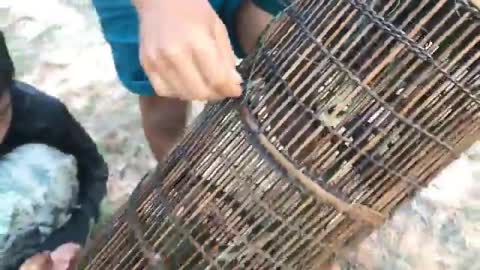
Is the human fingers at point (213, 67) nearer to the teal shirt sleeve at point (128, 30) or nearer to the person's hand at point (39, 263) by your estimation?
the teal shirt sleeve at point (128, 30)

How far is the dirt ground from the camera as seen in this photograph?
109 cm

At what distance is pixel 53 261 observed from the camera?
910 millimetres

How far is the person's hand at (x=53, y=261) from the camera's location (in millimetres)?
890

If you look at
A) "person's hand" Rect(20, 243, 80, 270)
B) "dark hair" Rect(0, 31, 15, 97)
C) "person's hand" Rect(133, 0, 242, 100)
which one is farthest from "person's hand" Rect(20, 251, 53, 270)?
"person's hand" Rect(133, 0, 242, 100)

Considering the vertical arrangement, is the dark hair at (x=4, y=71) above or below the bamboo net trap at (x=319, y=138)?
below

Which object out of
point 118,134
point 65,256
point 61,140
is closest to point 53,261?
point 65,256

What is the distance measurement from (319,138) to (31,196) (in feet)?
1.59

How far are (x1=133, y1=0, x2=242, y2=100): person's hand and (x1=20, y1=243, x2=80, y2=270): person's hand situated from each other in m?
0.37

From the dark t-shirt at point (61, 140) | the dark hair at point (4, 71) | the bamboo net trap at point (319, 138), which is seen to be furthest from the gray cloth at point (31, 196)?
the bamboo net trap at point (319, 138)

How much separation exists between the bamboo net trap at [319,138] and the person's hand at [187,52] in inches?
2.1

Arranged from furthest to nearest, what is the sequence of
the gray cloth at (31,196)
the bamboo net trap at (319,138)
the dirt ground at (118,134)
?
the dirt ground at (118,134), the gray cloth at (31,196), the bamboo net trap at (319,138)

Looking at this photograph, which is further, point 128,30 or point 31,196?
point 31,196

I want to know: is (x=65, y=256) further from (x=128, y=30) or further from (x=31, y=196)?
(x=128, y=30)

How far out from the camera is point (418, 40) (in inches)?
20.9
